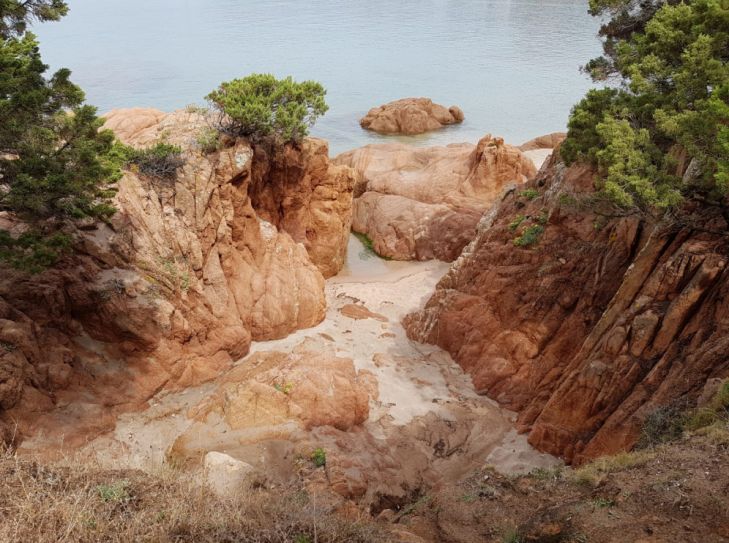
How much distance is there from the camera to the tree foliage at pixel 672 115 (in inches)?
429

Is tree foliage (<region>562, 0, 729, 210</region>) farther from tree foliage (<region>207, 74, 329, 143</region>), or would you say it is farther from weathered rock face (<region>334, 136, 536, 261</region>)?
weathered rock face (<region>334, 136, 536, 261</region>)

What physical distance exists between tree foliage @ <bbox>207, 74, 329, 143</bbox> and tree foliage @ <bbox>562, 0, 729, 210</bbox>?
1074 centimetres

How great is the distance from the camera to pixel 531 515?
27.4 feet

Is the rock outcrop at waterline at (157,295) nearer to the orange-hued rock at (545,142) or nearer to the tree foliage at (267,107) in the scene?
the tree foliage at (267,107)

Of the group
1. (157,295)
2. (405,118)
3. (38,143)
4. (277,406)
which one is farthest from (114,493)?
(405,118)

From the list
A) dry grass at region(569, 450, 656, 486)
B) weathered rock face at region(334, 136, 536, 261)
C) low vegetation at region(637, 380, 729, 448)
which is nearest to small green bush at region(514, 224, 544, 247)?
low vegetation at region(637, 380, 729, 448)

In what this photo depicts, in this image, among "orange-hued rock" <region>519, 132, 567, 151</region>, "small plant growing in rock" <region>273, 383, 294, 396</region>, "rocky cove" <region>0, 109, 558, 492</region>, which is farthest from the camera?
"orange-hued rock" <region>519, 132, 567, 151</region>

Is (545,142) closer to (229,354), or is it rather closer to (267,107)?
(267,107)

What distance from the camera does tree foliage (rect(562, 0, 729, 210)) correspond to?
429 inches

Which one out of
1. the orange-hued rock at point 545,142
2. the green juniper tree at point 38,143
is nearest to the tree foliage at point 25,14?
the green juniper tree at point 38,143

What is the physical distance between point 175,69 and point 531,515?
6510cm

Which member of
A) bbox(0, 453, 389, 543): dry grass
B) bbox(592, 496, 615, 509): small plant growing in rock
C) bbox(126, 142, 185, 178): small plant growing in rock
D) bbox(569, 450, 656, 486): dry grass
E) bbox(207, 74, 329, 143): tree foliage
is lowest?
bbox(569, 450, 656, 486): dry grass

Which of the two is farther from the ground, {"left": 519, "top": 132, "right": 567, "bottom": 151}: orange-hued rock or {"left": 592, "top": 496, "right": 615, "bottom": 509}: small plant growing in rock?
{"left": 592, "top": 496, "right": 615, "bottom": 509}: small plant growing in rock

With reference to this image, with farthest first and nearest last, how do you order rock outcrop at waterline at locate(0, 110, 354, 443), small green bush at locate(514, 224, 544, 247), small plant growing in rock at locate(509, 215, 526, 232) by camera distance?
small plant growing in rock at locate(509, 215, 526, 232), small green bush at locate(514, 224, 544, 247), rock outcrop at waterline at locate(0, 110, 354, 443)
